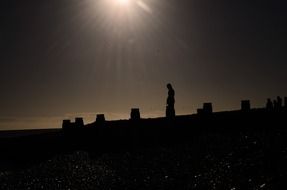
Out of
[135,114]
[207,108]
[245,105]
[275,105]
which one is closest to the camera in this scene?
[207,108]

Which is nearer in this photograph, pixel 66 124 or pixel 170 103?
pixel 170 103

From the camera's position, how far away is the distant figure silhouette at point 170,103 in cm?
1941

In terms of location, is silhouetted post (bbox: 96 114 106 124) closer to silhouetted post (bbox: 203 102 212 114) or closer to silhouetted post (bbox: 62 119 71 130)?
silhouetted post (bbox: 62 119 71 130)

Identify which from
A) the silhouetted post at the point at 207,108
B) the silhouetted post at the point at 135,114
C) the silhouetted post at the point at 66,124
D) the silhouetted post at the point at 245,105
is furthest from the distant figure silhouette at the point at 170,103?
the silhouetted post at the point at 66,124

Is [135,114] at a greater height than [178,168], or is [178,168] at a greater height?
[135,114]

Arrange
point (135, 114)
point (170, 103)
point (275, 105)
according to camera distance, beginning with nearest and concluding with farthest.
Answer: point (135, 114), point (170, 103), point (275, 105)

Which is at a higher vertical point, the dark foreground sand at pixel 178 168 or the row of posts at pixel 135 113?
the row of posts at pixel 135 113

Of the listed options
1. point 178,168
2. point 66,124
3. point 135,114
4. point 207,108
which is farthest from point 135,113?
point 178,168

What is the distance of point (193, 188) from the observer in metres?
10.9

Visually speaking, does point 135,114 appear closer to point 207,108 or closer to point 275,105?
point 207,108

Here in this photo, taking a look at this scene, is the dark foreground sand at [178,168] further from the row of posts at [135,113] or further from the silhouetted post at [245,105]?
the silhouetted post at [245,105]

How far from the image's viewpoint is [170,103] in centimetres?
2028

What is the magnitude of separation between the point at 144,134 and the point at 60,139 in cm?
536

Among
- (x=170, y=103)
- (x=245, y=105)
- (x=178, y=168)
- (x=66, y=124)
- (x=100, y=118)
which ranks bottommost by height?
(x=178, y=168)
